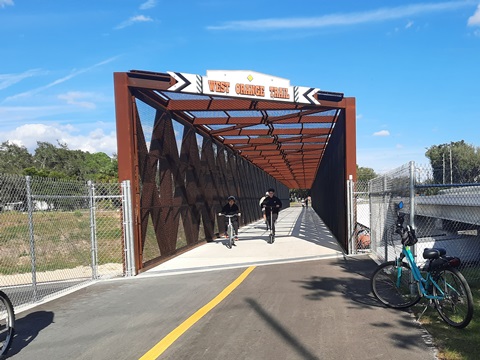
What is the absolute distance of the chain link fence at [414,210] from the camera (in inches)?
236

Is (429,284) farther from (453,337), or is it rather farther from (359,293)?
(359,293)

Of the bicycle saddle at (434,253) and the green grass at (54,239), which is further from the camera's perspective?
the green grass at (54,239)

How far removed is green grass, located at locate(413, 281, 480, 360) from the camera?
368 centimetres

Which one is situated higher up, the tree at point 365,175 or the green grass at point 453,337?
the tree at point 365,175

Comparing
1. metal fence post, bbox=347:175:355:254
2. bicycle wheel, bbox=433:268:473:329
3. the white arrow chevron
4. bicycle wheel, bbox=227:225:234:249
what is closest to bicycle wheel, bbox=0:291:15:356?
bicycle wheel, bbox=433:268:473:329

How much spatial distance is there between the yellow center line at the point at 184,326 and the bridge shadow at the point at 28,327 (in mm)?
1526

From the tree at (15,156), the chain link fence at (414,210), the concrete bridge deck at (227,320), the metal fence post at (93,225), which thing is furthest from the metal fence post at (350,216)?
the tree at (15,156)

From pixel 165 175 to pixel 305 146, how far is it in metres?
10.5

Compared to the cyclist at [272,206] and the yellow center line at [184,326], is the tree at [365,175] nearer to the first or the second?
the cyclist at [272,206]

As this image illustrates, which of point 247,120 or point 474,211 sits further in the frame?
point 247,120

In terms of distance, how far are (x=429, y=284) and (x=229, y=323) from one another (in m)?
2.49

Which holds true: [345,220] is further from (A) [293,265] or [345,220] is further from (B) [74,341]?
(B) [74,341]

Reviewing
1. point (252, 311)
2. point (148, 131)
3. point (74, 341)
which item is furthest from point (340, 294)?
point (148, 131)

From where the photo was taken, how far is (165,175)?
36.1 feet
